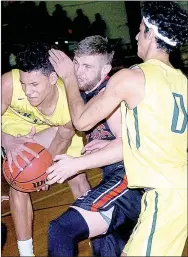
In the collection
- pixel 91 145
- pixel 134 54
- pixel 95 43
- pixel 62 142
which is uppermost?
pixel 95 43

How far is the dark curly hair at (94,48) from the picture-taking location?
2.94 metres

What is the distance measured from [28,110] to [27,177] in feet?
2.27

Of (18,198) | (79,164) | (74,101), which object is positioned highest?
(74,101)

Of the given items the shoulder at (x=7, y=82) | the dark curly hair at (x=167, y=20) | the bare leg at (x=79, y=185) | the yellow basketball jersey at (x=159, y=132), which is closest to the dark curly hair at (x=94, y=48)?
the shoulder at (x=7, y=82)

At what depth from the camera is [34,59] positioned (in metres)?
3.09

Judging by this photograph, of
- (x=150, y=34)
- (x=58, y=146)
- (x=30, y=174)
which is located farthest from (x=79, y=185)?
(x=150, y=34)

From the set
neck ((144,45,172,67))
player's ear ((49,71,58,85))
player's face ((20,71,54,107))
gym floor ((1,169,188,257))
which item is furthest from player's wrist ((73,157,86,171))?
gym floor ((1,169,188,257))

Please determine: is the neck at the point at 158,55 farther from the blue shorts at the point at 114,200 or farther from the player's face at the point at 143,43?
the blue shorts at the point at 114,200

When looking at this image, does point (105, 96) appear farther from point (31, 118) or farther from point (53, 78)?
point (31, 118)

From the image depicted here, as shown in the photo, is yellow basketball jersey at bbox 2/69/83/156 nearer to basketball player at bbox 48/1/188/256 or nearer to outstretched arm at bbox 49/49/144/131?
outstretched arm at bbox 49/49/144/131

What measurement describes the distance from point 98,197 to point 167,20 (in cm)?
106

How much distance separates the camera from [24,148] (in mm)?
2973

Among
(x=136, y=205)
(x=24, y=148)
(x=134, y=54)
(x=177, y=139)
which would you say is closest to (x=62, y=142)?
(x=24, y=148)

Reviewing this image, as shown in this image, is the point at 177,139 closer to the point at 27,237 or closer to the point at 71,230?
the point at 71,230
